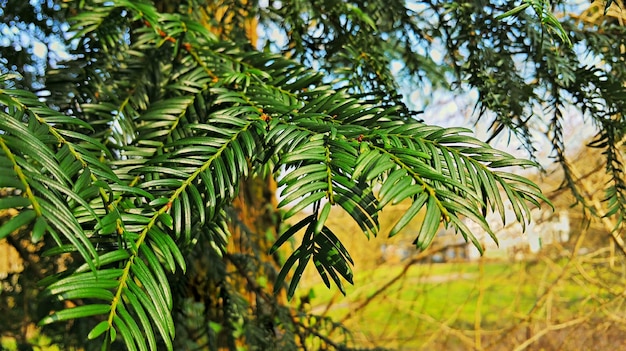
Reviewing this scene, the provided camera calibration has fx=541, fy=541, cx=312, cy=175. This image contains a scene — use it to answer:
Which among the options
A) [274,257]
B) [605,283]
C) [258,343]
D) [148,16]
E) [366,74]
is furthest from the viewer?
[605,283]

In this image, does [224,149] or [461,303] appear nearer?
[224,149]

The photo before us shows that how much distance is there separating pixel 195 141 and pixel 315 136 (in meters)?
0.09

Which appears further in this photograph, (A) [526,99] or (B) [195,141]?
(A) [526,99]

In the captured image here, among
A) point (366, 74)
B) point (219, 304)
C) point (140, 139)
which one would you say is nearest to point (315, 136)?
point (140, 139)

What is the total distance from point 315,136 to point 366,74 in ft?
1.25

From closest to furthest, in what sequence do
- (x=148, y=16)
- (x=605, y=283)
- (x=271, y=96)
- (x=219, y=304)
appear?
(x=271, y=96), (x=148, y=16), (x=219, y=304), (x=605, y=283)

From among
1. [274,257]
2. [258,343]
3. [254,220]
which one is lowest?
[258,343]

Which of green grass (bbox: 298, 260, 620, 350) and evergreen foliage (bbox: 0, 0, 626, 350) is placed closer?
evergreen foliage (bbox: 0, 0, 626, 350)

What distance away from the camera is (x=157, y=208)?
0.34 meters

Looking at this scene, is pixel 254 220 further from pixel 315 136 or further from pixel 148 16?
pixel 315 136

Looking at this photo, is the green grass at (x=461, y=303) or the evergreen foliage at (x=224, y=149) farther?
the green grass at (x=461, y=303)

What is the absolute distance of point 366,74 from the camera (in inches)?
27.5

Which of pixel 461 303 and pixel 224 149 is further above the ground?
pixel 461 303

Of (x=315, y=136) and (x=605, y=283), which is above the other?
(x=605, y=283)
